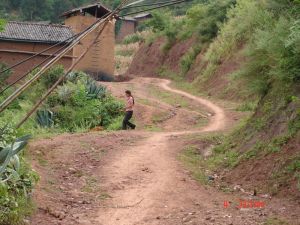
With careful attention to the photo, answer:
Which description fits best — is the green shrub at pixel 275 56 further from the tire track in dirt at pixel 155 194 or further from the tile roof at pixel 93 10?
the tile roof at pixel 93 10

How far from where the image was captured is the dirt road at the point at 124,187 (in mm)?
7496

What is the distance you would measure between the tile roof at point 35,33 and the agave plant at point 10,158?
91.6ft

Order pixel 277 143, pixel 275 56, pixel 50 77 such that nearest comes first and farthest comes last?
1. pixel 277 143
2. pixel 275 56
3. pixel 50 77

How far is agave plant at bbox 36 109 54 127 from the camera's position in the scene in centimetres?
1839

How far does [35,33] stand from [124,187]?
27.3 metres

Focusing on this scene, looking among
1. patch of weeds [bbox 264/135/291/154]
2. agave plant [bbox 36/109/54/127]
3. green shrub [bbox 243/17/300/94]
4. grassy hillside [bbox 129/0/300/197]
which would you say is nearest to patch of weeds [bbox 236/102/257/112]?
grassy hillside [bbox 129/0/300/197]

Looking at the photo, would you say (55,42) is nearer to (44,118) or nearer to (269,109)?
(44,118)

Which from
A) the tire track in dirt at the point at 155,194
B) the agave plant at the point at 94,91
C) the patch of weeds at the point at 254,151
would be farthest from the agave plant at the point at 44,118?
the patch of weeds at the point at 254,151

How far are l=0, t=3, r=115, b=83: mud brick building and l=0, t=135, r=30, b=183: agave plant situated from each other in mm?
25234

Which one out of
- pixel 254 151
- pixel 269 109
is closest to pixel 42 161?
pixel 254 151

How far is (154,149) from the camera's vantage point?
12.9 meters

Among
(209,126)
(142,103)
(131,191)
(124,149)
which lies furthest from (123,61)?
(131,191)

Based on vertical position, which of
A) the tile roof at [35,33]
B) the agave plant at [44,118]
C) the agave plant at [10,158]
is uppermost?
the agave plant at [10,158]

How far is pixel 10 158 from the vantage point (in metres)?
6.72
